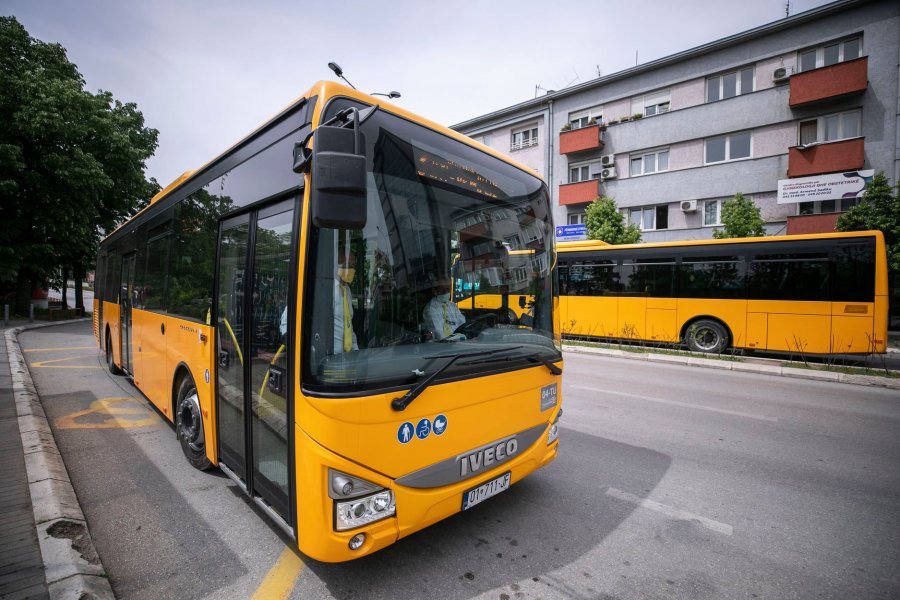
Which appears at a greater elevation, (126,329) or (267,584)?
(126,329)

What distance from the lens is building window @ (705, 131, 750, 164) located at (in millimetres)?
20500

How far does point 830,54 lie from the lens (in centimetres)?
1886

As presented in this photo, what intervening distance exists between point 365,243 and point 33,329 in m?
21.2

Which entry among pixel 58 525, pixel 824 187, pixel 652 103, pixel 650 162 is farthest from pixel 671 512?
pixel 652 103

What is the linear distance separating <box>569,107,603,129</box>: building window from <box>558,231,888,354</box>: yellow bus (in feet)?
47.7

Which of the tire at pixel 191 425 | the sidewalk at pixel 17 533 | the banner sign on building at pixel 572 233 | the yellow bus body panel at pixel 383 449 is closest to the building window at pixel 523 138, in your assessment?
the banner sign on building at pixel 572 233

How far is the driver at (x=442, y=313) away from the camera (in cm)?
285

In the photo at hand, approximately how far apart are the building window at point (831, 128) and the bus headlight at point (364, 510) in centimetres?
2387

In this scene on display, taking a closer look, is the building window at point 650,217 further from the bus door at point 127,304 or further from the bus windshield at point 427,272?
the bus door at point 127,304

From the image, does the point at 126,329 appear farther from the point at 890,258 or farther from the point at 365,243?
the point at 890,258

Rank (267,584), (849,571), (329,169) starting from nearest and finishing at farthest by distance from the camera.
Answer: (329,169) < (267,584) < (849,571)

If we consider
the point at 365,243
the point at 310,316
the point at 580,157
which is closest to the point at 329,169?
the point at 365,243

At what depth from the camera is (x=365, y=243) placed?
2457 millimetres

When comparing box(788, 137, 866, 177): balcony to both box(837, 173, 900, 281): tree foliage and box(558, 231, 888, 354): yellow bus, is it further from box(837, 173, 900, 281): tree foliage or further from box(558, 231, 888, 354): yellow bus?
box(558, 231, 888, 354): yellow bus
